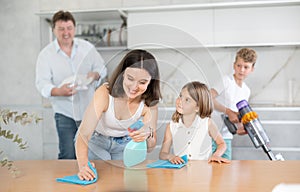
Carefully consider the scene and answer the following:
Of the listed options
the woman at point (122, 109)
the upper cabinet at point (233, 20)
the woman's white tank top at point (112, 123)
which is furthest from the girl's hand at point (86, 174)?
the upper cabinet at point (233, 20)

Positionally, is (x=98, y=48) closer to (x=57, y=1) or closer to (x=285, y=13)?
(x=285, y=13)

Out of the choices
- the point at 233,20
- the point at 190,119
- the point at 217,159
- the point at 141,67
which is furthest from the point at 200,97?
the point at 233,20

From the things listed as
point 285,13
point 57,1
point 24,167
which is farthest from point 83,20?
point 24,167

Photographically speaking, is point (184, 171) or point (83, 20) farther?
point (83, 20)

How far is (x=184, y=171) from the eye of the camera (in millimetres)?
1066

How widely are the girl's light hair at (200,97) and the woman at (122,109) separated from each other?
9cm

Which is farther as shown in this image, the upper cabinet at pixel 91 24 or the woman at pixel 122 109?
the upper cabinet at pixel 91 24

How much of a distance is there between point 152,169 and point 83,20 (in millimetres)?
2910

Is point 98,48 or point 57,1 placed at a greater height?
point 57,1

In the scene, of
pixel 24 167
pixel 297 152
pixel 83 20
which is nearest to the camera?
pixel 24 167

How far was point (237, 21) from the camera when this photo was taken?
10.5ft

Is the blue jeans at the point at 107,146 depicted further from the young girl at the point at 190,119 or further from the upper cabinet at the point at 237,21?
the upper cabinet at the point at 237,21

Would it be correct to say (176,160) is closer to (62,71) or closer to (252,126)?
(252,126)

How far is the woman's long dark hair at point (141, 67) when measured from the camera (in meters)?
0.91
